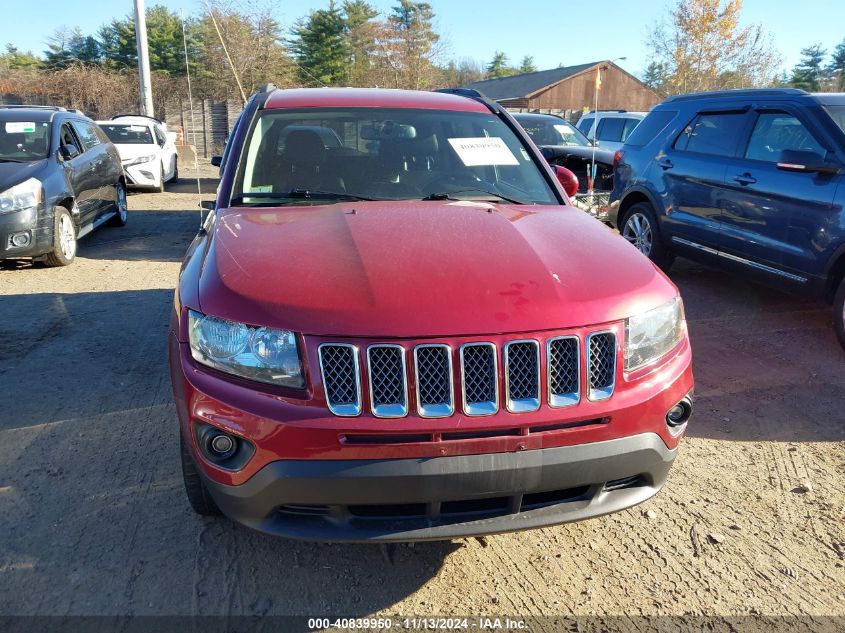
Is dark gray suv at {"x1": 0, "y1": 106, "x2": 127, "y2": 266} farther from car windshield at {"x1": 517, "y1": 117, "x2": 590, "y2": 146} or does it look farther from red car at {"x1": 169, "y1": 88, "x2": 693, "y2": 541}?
car windshield at {"x1": 517, "y1": 117, "x2": 590, "y2": 146}

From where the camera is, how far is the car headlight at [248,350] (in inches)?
84.4

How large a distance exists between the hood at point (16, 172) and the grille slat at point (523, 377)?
690 centimetres

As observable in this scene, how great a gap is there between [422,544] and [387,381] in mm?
1026

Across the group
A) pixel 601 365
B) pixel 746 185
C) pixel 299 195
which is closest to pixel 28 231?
pixel 299 195

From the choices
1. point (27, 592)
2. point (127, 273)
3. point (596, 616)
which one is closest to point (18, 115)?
point (127, 273)

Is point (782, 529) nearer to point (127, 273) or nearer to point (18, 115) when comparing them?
point (127, 273)

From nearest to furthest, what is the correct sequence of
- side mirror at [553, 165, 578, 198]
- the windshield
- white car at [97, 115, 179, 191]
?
side mirror at [553, 165, 578, 198] < the windshield < white car at [97, 115, 179, 191]

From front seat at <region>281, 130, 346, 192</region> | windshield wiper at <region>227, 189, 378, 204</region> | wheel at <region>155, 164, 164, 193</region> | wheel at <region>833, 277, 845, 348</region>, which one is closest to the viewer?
windshield wiper at <region>227, 189, 378, 204</region>

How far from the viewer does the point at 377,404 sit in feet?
6.89

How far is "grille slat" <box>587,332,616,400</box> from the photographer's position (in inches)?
87.5

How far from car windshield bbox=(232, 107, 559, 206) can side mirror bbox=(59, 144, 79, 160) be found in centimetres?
567

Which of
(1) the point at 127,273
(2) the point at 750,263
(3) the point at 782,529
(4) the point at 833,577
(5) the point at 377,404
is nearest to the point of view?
(5) the point at 377,404

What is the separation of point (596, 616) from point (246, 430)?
142 centimetres

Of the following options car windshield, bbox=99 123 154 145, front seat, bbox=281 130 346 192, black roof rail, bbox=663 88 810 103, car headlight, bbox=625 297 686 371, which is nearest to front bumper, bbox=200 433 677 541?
car headlight, bbox=625 297 686 371
